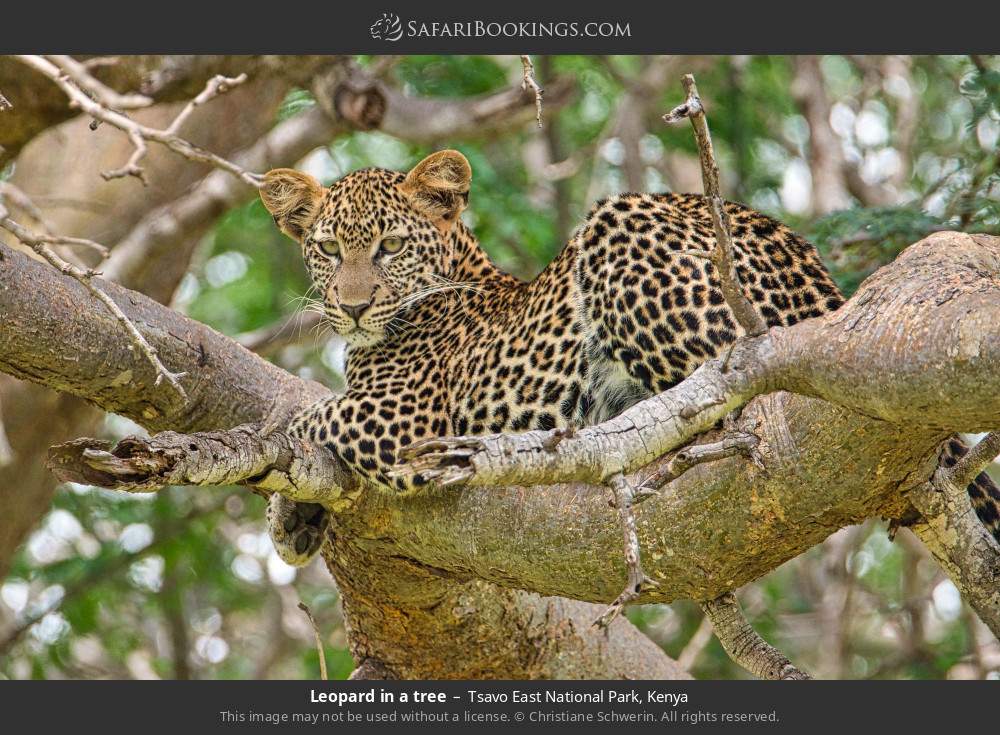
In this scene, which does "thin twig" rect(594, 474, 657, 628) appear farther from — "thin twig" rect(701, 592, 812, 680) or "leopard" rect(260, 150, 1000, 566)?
"thin twig" rect(701, 592, 812, 680)

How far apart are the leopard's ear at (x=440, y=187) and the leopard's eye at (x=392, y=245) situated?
32 cm

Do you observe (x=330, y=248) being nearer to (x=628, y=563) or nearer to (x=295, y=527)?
(x=295, y=527)

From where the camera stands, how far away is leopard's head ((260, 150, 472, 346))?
7.48m

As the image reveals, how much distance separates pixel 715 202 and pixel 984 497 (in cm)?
257

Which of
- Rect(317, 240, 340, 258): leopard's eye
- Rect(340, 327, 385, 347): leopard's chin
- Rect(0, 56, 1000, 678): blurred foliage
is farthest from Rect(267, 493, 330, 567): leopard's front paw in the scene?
Rect(0, 56, 1000, 678): blurred foliage

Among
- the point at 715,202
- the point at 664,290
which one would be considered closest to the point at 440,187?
the point at 664,290

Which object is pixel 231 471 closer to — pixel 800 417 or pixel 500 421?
pixel 500 421

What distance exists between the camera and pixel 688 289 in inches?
241

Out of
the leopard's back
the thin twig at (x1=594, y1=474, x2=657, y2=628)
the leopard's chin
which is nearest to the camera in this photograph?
the thin twig at (x1=594, y1=474, x2=657, y2=628)

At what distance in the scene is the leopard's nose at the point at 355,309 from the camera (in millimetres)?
7383

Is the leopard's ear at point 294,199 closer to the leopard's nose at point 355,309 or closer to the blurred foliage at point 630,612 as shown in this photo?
the leopard's nose at point 355,309

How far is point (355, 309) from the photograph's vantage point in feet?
24.2

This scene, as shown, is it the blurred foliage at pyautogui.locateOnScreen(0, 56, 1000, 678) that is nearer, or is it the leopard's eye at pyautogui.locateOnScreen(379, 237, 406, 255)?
the leopard's eye at pyautogui.locateOnScreen(379, 237, 406, 255)
